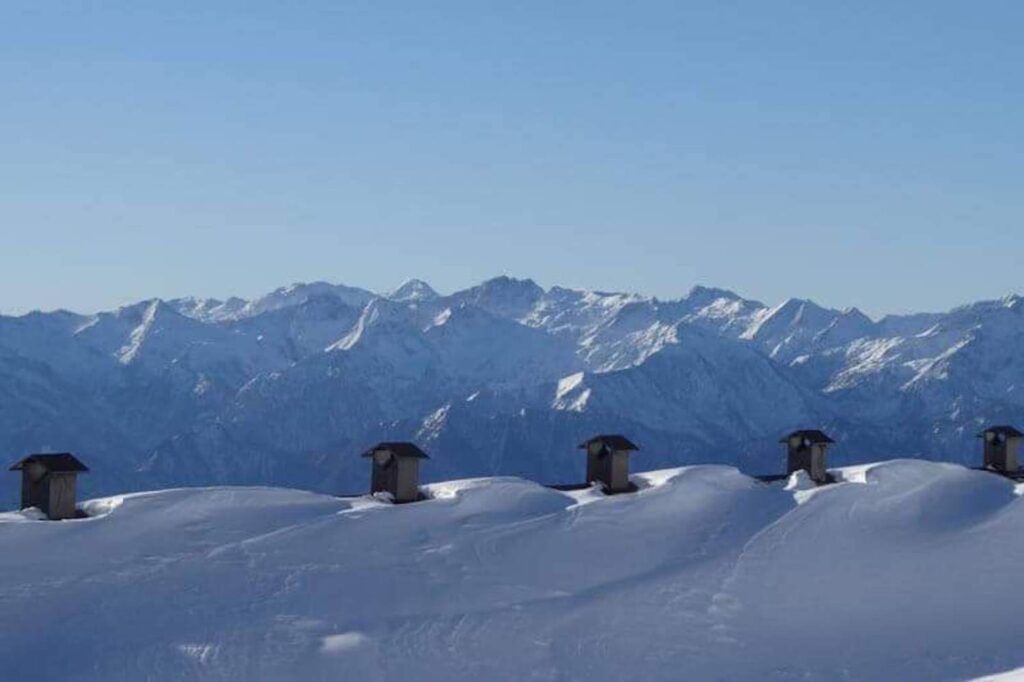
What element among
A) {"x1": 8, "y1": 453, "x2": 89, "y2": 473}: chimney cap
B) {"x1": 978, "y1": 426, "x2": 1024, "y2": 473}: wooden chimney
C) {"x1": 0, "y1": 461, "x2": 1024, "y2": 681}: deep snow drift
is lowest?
{"x1": 0, "y1": 461, "x2": 1024, "y2": 681}: deep snow drift

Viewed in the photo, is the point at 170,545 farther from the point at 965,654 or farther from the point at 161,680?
the point at 965,654

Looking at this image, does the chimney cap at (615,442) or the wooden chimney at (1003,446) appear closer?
the chimney cap at (615,442)

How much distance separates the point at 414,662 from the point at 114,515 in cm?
756

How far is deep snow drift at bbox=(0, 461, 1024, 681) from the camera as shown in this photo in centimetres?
2958

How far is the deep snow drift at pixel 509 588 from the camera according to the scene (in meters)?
29.6

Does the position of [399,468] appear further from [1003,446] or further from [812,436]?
[1003,446]

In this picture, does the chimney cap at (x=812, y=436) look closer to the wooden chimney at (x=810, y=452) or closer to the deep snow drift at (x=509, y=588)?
the wooden chimney at (x=810, y=452)

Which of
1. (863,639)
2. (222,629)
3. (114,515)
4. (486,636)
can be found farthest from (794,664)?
(114,515)

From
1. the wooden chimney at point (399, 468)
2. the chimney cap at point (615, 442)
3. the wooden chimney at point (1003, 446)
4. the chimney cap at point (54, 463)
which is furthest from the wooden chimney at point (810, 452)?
the chimney cap at point (54, 463)

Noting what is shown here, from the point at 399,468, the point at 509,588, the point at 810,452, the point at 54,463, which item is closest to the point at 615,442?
the point at 399,468

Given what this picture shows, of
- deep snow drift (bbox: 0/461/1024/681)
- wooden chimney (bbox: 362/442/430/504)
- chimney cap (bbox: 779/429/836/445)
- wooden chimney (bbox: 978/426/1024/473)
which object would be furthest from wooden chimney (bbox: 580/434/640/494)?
wooden chimney (bbox: 978/426/1024/473)

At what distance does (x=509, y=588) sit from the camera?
33.3 metres

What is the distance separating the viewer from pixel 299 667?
29.0 m

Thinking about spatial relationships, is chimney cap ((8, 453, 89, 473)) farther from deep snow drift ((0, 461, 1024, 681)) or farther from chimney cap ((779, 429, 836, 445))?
chimney cap ((779, 429, 836, 445))
